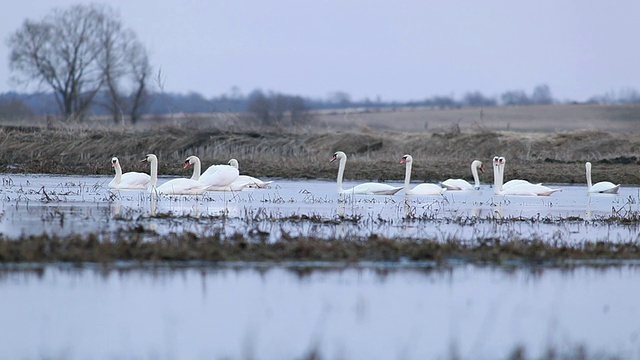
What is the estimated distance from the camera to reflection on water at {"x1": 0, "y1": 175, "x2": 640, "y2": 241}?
11.7 m

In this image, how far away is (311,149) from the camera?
34281mm

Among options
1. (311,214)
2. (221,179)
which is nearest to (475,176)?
(221,179)

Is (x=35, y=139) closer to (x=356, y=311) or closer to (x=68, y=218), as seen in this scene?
(x=68, y=218)

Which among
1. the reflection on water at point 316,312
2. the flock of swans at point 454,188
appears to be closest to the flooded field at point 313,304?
the reflection on water at point 316,312

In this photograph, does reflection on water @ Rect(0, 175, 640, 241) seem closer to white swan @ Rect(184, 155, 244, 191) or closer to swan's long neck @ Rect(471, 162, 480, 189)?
white swan @ Rect(184, 155, 244, 191)

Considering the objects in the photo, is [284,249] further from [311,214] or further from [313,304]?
[311,214]

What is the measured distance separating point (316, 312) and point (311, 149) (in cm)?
2707

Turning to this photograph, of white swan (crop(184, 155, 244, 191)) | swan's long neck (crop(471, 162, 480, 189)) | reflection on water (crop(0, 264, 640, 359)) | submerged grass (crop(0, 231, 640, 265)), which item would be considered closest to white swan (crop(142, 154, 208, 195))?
white swan (crop(184, 155, 244, 191))

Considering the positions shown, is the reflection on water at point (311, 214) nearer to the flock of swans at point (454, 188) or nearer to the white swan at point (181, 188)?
the flock of swans at point (454, 188)

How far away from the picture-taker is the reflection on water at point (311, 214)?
11719 mm

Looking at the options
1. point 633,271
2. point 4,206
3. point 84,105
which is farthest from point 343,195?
point 84,105

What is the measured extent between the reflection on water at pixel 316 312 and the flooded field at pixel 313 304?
13mm

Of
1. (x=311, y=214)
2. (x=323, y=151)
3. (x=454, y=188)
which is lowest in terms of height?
(x=454, y=188)

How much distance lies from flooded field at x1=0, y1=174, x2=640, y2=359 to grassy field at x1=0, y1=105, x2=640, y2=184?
14.5 meters
